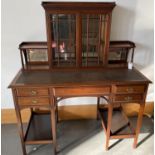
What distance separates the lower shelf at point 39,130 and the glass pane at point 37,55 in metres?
0.75

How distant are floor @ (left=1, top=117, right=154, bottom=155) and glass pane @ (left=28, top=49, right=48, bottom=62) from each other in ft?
3.12

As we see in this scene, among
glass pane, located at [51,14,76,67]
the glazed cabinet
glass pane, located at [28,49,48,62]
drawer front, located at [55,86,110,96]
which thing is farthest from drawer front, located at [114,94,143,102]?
glass pane, located at [28,49,48,62]

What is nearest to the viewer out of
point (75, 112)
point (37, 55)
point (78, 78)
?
point (78, 78)

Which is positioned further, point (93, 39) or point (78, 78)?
point (93, 39)

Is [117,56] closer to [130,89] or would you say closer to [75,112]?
[130,89]

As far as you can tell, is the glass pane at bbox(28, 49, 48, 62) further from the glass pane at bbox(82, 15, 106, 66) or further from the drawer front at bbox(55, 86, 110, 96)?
the drawer front at bbox(55, 86, 110, 96)

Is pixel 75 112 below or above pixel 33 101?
below

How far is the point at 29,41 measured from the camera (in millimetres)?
1780

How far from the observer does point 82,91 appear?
147cm

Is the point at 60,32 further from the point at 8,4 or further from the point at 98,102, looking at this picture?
the point at 98,102

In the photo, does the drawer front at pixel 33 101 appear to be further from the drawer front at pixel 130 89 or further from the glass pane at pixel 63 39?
the drawer front at pixel 130 89

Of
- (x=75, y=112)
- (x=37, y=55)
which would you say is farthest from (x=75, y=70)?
(x=75, y=112)

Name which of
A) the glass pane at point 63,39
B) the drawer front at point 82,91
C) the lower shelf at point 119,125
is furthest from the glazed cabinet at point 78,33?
the lower shelf at point 119,125

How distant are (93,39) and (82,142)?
1.21 metres
